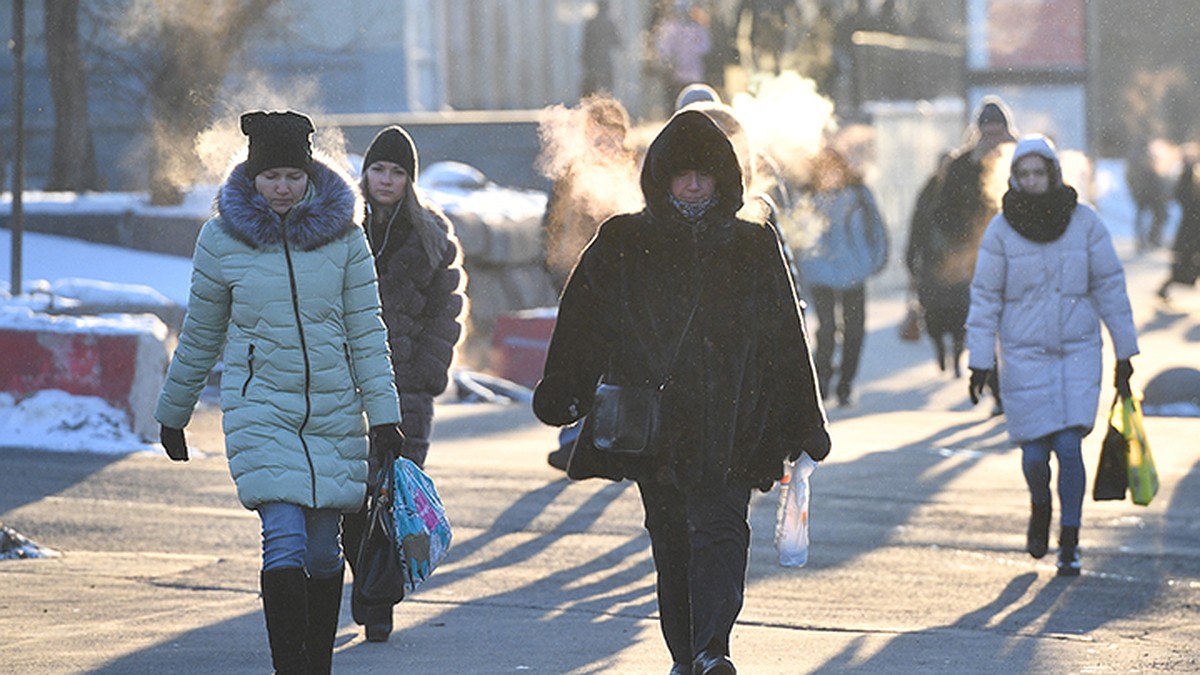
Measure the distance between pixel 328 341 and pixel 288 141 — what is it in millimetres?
512

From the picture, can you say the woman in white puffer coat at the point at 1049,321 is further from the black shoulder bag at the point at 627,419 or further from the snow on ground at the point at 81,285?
the snow on ground at the point at 81,285

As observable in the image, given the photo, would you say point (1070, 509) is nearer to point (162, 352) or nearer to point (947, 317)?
point (162, 352)

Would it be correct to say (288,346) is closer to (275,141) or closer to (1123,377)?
(275,141)

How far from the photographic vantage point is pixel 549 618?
8.03 metres

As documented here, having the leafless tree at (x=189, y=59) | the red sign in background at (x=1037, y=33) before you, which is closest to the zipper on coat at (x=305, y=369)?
the leafless tree at (x=189, y=59)

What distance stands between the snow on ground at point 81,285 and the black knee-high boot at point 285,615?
20.4 ft

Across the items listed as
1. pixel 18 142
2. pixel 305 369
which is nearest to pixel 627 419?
pixel 305 369

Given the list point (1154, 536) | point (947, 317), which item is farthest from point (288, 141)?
point (947, 317)

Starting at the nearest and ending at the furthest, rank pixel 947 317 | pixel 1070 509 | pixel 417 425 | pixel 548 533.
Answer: pixel 417 425
pixel 1070 509
pixel 548 533
pixel 947 317

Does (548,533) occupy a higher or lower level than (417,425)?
lower

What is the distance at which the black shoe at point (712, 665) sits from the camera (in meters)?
6.00

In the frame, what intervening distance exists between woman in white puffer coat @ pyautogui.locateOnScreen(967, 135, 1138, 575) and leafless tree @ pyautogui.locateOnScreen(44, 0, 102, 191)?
44.3ft

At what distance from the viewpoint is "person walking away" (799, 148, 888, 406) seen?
49.7ft

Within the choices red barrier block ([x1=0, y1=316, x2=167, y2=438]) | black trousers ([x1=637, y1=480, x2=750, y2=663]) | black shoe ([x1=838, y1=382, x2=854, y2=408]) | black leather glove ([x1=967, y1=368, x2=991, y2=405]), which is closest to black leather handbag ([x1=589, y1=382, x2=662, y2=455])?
black trousers ([x1=637, y1=480, x2=750, y2=663])
